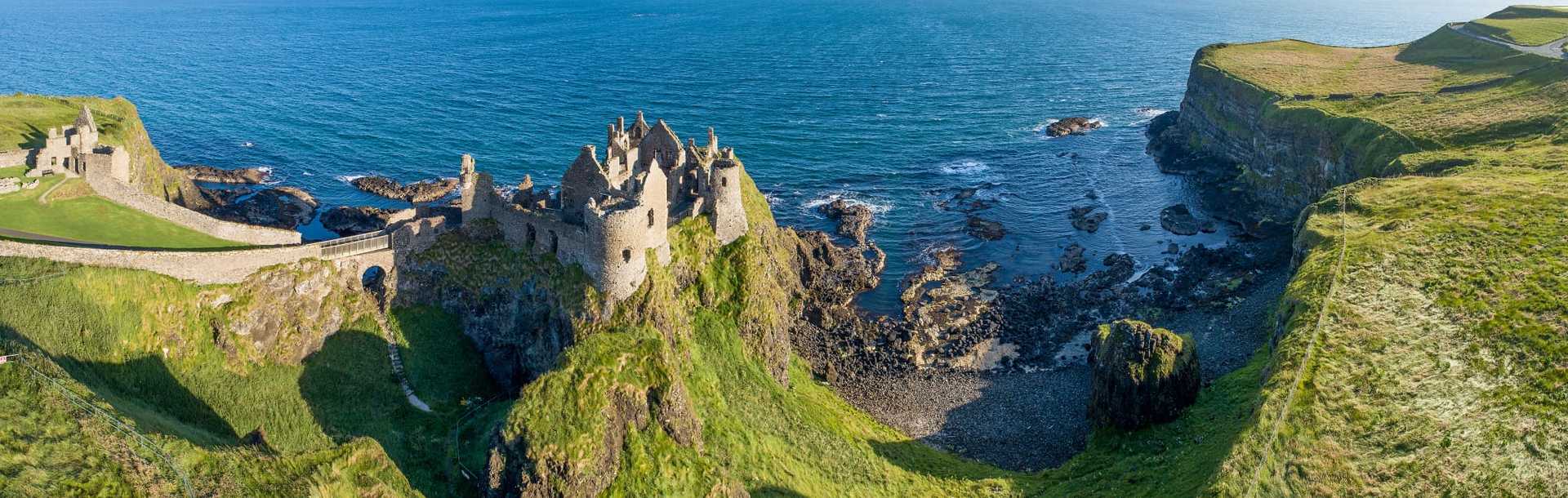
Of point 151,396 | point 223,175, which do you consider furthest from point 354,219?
point 151,396

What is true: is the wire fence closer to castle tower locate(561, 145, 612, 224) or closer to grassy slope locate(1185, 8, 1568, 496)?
castle tower locate(561, 145, 612, 224)

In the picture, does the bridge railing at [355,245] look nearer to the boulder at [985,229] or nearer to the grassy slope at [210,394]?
the grassy slope at [210,394]

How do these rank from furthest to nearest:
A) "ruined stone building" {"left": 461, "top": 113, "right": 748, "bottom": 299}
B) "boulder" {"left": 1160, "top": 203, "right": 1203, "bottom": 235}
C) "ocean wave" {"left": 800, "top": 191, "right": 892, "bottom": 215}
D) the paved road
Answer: the paved road, "ocean wave" {"left": 800, "top": 191, "right": 892, "bottom": 215}, "boulder" {"left": 1160, "top": 203, "right": 1203, "bottom": 235}, "ruined stone building" {"left": 461, "top": 113, "right": 748, "bottom": 299}

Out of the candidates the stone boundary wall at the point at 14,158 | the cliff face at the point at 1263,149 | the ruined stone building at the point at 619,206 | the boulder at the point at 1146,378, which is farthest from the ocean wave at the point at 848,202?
the stone boundary wall at the point at 14,158

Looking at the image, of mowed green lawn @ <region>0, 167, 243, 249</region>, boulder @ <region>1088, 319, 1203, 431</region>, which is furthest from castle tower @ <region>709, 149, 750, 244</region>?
mowed green lawn @ <region>0, 167, 243, 249</region>

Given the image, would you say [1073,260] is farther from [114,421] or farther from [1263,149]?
[114,421]

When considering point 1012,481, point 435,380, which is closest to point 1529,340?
point 1012,481
